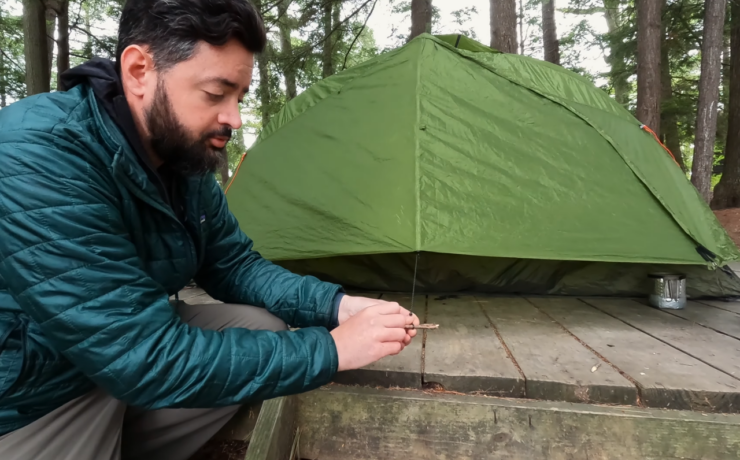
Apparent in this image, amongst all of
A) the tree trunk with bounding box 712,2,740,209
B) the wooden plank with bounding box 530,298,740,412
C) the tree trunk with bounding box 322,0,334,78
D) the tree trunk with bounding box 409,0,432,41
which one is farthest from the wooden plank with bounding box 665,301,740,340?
the tree trunk with bounding box 322,0,334,78

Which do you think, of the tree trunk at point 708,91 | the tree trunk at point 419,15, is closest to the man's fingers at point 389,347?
the tree trunk at point 419,15

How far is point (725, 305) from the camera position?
6.00 feet

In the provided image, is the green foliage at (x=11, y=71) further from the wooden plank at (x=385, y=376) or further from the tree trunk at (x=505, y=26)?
the wooden plank at (x=385, y=376)

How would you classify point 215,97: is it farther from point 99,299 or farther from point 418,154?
point 418,154

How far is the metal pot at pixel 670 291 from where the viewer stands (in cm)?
176

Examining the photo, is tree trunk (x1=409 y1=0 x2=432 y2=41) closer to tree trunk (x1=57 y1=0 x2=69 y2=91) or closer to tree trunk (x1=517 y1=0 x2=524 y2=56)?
tree trunk (x1=57 y1=0 x2=69 y2=91)

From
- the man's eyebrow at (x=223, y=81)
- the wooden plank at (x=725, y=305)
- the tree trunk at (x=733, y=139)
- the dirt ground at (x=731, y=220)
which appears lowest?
the wooden plank at (x=725, y=305)

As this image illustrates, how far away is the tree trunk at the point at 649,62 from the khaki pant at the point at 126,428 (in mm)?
4478

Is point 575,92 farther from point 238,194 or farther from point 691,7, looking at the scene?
point 691,7

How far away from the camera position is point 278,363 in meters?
0.74

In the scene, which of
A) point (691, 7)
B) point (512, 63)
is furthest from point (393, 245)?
point (691, 7)

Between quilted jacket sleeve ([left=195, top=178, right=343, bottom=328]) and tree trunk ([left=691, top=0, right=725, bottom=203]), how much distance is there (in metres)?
4.56

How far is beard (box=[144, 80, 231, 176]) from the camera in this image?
2.60 ft

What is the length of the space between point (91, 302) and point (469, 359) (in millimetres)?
900
